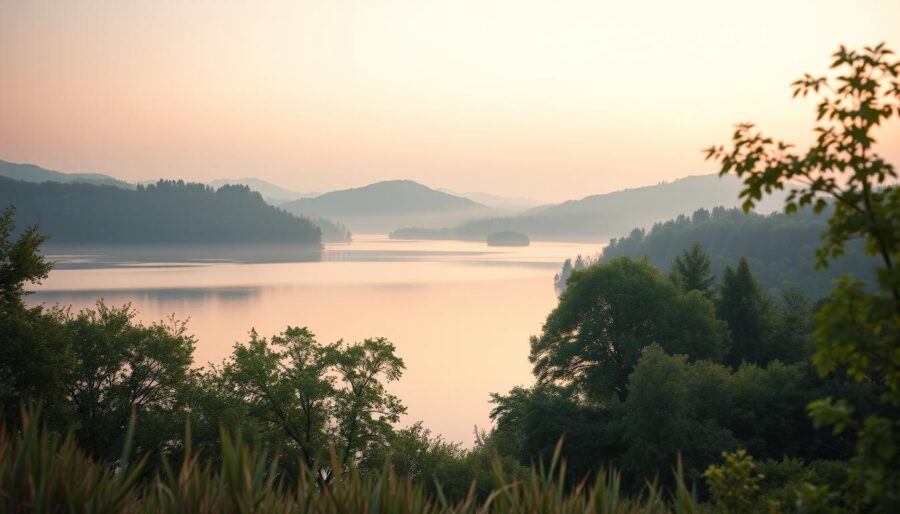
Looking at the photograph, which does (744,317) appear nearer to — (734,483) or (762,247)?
(734,483)

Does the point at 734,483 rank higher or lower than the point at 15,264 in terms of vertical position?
lower

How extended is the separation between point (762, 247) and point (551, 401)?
346 ft

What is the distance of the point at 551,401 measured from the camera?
26.3 meters

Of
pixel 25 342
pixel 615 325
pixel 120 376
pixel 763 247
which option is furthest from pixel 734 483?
pixel 763 247

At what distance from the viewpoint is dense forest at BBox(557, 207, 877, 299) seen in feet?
316

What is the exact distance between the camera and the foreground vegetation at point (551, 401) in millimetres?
4250

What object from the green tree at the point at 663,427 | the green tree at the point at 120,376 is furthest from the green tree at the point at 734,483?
the green tree at the point at 120,376

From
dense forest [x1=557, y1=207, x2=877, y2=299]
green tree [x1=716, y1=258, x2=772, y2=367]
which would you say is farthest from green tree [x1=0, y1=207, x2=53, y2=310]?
dense forest [x1=557, y1=207, x2=877, y2=299]

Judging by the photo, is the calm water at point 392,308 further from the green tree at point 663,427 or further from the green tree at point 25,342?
the green tree at point 25,342

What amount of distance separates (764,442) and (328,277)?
120839 millimetres

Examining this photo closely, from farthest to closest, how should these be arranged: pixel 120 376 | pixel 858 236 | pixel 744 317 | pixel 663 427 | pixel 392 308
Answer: pixel 392 308 < pixel 744 317 < pixel 120 376 < pixel 663 427 < pixel 858 236

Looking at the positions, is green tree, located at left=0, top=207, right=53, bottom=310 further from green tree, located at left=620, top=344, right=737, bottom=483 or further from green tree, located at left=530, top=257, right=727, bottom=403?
green tree, located at left=530, top=257, right=727, bottom=403

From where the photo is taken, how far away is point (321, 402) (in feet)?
79.4

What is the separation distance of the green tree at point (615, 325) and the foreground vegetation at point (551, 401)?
8cm
